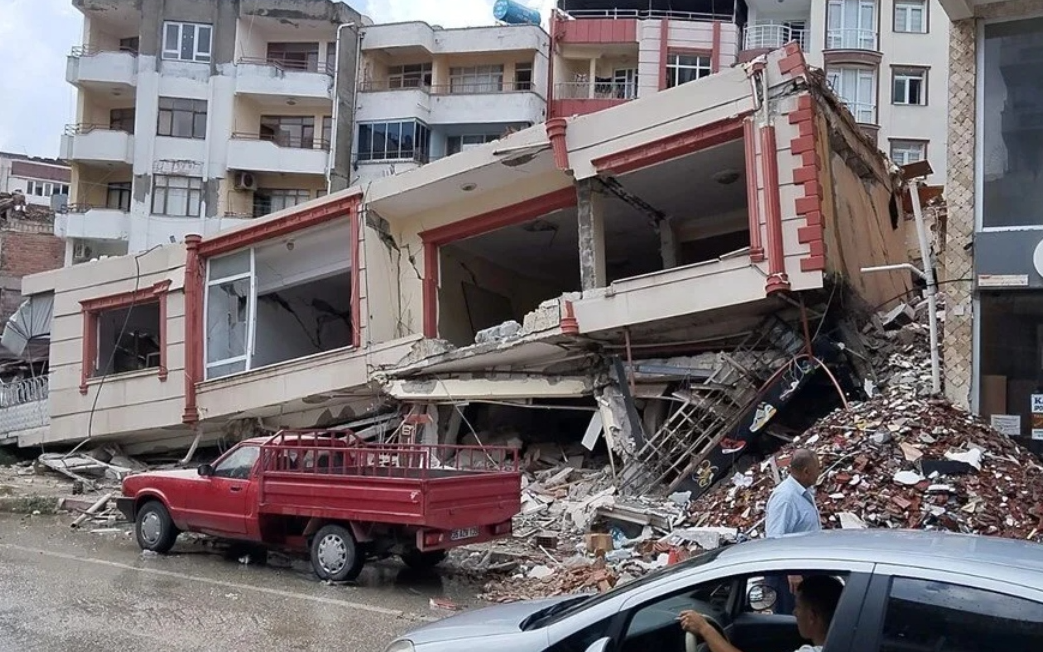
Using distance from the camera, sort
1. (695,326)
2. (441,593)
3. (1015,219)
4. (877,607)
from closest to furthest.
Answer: (877,607) < (441,593) < (1015,219) < (695,326)

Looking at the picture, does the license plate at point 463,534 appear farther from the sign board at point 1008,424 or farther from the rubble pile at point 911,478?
the sign board at point 1008,424

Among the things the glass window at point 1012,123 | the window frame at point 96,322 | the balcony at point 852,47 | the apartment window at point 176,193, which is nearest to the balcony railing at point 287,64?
the apartment window at point 176,193

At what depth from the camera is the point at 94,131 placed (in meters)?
36.8

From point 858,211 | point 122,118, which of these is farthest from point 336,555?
point 122,118

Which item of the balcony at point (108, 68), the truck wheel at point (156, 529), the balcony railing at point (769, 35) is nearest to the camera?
the truck wheel at point (156, 529)

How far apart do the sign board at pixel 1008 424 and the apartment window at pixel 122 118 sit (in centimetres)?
3554

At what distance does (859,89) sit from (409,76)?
697 inches

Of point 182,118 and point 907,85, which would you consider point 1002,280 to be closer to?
point 907,85

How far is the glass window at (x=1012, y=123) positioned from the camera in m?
10.8

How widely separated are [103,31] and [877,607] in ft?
139

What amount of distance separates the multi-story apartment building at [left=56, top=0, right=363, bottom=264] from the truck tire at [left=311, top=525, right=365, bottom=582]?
2858 cm

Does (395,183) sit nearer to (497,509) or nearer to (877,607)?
(497,509)

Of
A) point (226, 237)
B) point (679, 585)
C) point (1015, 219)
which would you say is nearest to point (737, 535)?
point (1015, 219)

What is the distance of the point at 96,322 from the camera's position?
20688 millimetres
